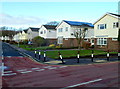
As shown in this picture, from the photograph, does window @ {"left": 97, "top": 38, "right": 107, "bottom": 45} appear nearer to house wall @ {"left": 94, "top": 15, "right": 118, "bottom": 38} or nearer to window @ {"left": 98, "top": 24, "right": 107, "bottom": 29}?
house wall @ {"left": 94, "top": 15, "right": 118, "bottom": 38}

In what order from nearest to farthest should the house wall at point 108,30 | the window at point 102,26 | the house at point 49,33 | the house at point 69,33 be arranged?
1. the house wall at point 108,30
2. the window at point 102,26
3. the house at point 69,33
4. the house at point 49,33

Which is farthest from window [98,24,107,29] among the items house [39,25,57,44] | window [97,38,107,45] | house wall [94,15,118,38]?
house [39,25,57,44]

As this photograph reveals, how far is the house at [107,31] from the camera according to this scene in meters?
25.1

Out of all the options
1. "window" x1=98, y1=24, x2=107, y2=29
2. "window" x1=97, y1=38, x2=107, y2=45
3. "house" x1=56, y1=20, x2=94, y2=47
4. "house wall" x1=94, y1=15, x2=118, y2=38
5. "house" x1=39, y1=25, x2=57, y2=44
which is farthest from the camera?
"house" x1=39, y1=25, x2=57, y2=44

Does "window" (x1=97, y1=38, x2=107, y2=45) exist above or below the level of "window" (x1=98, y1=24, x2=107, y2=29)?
below

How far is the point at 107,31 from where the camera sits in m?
26.7

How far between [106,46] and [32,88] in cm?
2288

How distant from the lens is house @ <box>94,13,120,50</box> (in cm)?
2514

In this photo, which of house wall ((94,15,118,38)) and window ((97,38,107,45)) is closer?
house wall ((94,15,118,38))

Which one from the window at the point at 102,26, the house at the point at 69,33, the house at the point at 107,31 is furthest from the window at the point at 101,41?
the house at the point at 69,33

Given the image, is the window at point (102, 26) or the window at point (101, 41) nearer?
the window at point (101, 41)

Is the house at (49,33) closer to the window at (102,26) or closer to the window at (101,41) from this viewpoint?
the window at (101,41)

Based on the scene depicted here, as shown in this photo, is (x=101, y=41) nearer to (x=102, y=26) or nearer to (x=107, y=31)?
(x=107, y=31)

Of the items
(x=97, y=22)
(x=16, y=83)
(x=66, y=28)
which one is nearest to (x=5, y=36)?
(x=66, y=28)
